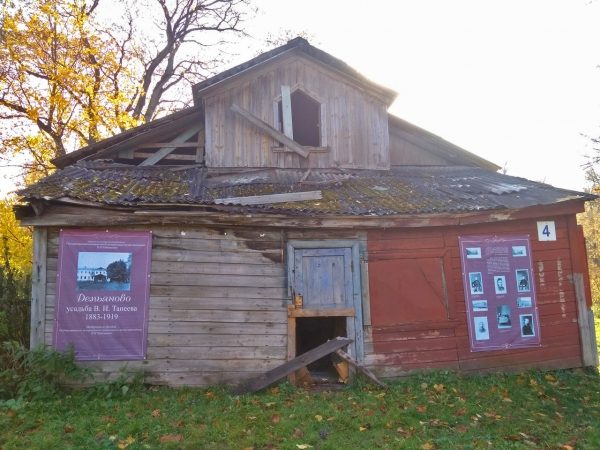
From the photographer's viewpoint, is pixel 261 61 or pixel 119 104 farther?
pixel 119 104

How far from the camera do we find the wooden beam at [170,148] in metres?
10.2

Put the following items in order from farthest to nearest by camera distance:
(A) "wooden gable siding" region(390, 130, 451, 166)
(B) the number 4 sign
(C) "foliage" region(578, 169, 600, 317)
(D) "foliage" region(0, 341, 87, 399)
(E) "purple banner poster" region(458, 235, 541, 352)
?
(C) "foliage" region(578, 169, 600, 317) → (A) "wooden gable siding" region(390, 130, 451, 166) → (B) the number 4 sign → (E) "purple banner poster" region(458, 235, 541, 352) → (D) "foliage" region(0, 341, 87, 399)

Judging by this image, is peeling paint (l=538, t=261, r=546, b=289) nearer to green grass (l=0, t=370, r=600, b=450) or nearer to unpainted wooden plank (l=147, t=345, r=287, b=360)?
green grass (l=0, t=370, r=600, b=450)

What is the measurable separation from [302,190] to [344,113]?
2.89 m

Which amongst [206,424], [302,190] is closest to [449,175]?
[302,190]

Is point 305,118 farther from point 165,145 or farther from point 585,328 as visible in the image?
point 585,328

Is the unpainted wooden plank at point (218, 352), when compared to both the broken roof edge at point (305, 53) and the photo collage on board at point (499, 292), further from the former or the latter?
the broken roof edge at point (305, 53)

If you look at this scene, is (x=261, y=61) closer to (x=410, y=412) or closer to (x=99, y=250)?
(x=99, y=250)

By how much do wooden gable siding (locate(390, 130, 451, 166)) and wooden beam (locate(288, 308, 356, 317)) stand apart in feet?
16.1

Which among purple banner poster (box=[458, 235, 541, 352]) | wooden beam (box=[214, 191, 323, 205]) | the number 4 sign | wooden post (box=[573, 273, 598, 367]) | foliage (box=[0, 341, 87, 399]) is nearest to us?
Answer: foliage (box=[0, 341, 87, 399])

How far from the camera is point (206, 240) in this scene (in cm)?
804

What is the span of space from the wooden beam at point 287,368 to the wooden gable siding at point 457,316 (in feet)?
2.85

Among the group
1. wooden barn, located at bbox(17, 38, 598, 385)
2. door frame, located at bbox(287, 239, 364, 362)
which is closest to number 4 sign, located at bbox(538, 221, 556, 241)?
wooden barn, located at bbox(17, 38, 598, 385)

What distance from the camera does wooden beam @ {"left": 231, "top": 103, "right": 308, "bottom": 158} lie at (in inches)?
400
